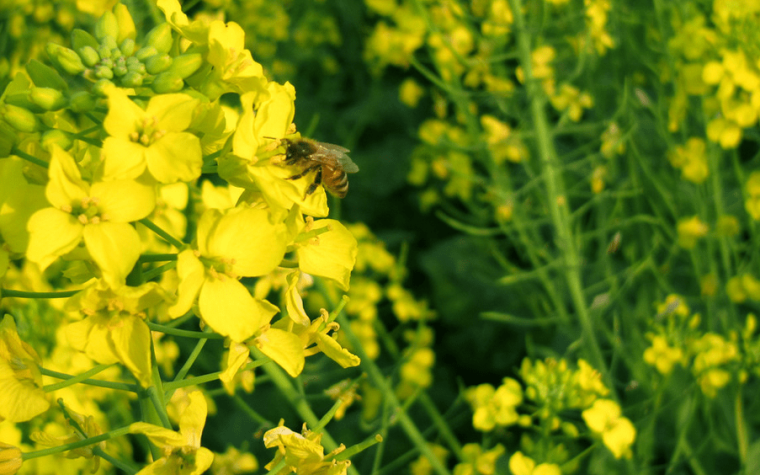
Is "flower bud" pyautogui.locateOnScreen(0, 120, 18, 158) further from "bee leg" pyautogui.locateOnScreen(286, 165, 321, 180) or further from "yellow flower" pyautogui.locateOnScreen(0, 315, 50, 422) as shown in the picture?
"bee leg" pyautogui.locateOnScreen(286, 165, 321, 180)

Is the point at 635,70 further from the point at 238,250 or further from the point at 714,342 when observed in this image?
the point at 238,250

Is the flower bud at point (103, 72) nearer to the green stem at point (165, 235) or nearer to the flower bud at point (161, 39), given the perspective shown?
the flower bud at point (161, 39)

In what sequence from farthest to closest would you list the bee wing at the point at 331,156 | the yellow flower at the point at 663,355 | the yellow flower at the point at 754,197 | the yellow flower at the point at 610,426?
the yellow flower at the point at 754,197 → the yellow flower at the point at 663,355 → the yellow flower at the point at 610,426 → the bee wing at the point at 331,156

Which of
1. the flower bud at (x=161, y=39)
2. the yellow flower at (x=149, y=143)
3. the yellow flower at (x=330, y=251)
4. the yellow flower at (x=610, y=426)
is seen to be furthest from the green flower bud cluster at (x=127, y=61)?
the yellow flower at (x=610, y=426)

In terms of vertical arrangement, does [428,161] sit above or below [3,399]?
below

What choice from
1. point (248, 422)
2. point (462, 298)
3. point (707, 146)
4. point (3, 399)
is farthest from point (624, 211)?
point (3, 399)

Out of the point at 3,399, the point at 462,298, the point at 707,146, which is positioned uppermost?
the point at 707,146
